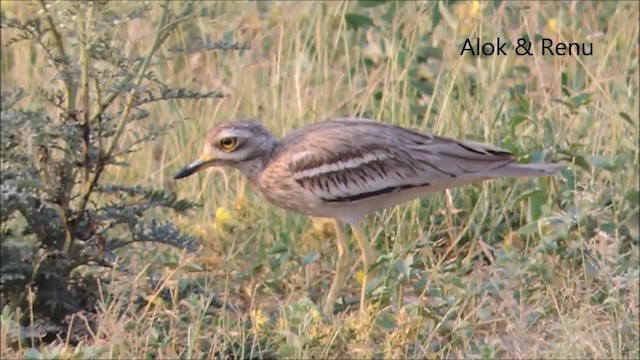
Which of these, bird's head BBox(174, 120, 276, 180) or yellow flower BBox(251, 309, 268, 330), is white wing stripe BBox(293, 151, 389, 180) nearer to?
bird's head BBox(174, 120, 276, 180)

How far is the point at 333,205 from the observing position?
5340mm

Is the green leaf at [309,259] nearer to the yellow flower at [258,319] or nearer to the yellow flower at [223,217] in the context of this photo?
the yellow flower at [223,217]

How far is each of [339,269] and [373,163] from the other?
414 millimetres

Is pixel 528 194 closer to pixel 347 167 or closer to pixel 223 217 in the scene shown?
pixel 347 167

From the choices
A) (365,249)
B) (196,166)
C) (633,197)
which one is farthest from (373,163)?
(633,197)

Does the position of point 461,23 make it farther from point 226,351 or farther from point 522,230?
point 226,351

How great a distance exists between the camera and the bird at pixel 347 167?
17.4 feet

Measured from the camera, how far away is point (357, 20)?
717cm

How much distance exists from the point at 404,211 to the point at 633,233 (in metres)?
0.90

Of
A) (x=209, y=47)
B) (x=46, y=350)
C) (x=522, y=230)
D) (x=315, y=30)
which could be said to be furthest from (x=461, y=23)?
(x=46, y=350)

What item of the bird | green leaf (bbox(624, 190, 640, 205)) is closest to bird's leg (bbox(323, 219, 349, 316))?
the bird

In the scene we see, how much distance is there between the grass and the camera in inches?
188

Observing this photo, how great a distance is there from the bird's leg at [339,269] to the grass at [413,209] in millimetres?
60

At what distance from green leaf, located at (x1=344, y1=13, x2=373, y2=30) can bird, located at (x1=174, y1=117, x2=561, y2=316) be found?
5.93ft
